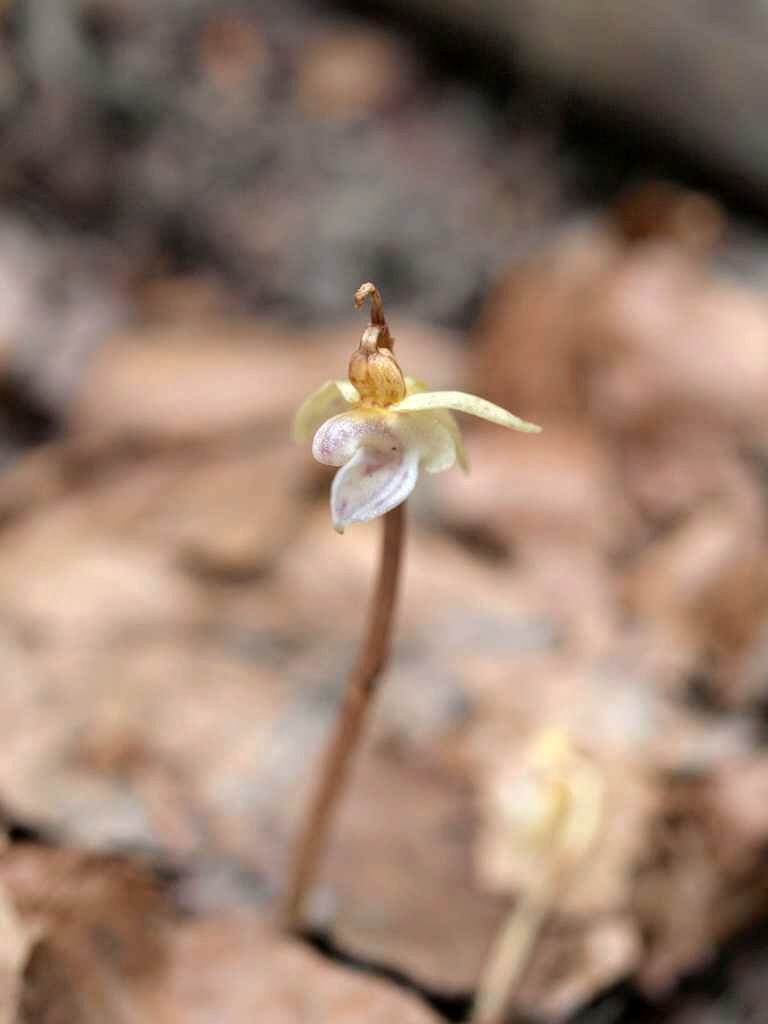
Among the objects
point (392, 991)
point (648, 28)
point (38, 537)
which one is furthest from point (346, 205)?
point (392, 991)

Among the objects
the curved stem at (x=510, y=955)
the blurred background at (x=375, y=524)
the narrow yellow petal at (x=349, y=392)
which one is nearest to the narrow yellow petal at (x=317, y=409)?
the narrow yellow petal at (x=349, y=392)

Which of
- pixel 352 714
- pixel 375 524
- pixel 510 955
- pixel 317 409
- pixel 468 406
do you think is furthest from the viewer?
pixel 375 524

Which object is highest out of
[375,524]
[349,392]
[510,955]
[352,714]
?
[349,392]

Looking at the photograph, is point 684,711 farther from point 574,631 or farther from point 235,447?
point 235,447

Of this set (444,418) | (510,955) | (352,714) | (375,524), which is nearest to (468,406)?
(444,418)

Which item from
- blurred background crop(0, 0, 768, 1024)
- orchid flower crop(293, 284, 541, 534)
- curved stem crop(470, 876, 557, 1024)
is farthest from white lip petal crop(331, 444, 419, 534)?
curved stem crop(470, 876, 557, 1024)

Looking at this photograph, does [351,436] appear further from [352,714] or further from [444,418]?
[352,714]

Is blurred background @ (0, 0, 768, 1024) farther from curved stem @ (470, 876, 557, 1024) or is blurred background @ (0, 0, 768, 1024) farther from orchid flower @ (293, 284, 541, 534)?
orchid flower @ (293, 284, 541, 534)
